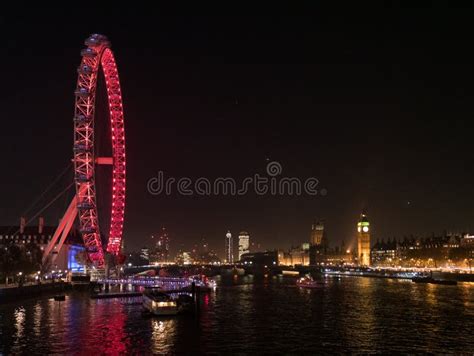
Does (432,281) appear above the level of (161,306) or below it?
below

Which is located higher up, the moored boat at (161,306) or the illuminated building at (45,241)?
the illuminated building at (45,241)

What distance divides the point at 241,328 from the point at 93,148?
40.5 meters

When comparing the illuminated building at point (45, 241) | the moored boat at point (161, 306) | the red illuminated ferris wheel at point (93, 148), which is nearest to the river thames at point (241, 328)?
the moored boat at point (161, 306)

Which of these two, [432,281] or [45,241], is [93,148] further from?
[432,281]

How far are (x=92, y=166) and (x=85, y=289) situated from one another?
2219 cm

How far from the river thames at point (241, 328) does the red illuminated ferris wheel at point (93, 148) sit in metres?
14.9

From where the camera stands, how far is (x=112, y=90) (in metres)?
79.0

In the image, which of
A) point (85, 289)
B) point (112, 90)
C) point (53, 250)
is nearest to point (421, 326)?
point (112, 90)

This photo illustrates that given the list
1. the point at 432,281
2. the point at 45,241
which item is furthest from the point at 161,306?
the point at 432,281

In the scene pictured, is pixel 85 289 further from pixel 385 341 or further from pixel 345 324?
pixel 385 341

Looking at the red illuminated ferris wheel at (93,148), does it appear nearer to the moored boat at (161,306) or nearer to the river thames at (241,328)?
the river thames at (241,328)

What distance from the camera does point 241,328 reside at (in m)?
50.2

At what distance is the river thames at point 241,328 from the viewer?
4091 centimetres

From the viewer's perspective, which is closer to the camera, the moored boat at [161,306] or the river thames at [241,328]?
the river thames at [241,328]
